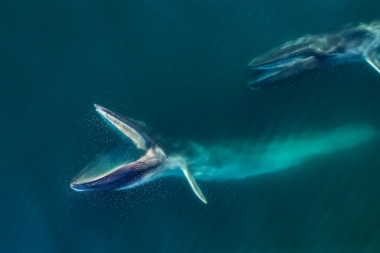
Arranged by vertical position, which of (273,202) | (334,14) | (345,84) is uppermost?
(334,14)

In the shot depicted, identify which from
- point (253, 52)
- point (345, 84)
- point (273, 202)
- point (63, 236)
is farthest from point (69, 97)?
point (345, 84)

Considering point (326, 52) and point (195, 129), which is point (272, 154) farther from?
point (326, 52)

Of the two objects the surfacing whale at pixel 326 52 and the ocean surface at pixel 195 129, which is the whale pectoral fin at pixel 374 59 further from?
the ocean surface at pixel 195 129

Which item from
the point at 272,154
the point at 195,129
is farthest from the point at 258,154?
the point at 195,129

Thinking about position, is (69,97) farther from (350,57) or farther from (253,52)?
(350,57)

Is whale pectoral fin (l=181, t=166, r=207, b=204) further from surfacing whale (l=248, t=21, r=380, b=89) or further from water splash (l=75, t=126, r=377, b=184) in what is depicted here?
surfacing whale (l=248, t=21, r=380, b=89)

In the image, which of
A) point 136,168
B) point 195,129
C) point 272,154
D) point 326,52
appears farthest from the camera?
point 195,129
